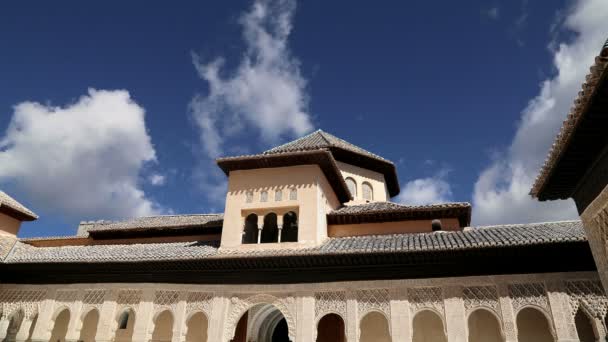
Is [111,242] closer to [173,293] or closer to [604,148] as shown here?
[173,293]

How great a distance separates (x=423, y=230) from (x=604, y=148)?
20.2 feet

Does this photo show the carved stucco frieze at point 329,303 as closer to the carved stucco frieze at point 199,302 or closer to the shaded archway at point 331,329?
the shaded archway at point 331,329

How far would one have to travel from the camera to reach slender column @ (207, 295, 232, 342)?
951 cm

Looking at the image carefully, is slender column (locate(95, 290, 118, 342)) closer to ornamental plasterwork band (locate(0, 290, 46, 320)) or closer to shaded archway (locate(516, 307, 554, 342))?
ornamental plasterwork band (locate(0, 290, 46, 320))

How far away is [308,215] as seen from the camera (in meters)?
10.6

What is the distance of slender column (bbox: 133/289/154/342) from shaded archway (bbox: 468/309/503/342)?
7725 millimetres

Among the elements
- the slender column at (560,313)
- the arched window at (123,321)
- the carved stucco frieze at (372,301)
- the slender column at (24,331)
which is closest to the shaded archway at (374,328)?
the carved stucco frieze at (372,301)

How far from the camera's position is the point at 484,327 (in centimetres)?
931

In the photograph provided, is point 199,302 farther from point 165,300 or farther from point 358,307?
point 358,307

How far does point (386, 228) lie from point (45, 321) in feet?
31.7

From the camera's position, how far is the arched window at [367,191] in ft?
50.1

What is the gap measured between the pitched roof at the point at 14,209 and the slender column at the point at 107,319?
609 centimetres

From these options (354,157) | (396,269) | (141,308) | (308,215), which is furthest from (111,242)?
(396,269)

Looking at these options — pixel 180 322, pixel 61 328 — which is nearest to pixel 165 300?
pixel 180 322
